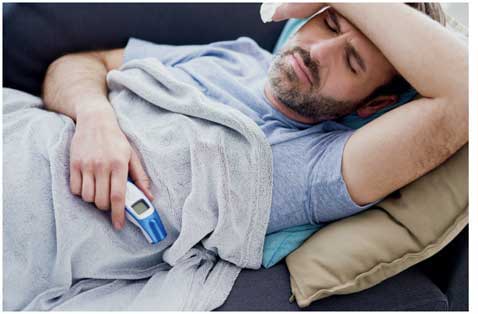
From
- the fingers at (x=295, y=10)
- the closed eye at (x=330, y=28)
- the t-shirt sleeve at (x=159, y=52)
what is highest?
the fingers at (x=295, y=10)

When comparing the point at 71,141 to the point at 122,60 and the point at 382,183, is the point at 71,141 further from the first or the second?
the point at 382,183

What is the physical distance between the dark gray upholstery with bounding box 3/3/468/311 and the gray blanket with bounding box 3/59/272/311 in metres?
0.07

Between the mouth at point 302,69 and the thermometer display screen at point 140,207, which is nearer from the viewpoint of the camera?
the thermometer display screen at point 140,207

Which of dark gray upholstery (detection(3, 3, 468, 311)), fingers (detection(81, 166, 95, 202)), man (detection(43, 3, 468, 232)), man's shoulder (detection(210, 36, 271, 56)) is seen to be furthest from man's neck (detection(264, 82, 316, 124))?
fingers (detection(81, 166, 95, 202))

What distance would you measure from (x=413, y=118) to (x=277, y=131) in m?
0.28

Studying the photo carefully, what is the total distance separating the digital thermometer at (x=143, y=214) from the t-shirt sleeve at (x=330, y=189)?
29 cm

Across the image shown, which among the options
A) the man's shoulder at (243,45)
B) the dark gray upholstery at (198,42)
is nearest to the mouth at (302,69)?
the man's shoulder at (243,45)

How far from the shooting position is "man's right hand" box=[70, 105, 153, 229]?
0.79 meters

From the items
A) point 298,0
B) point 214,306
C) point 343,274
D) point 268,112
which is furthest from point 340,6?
point 214,306

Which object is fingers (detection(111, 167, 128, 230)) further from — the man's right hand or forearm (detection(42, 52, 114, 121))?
forearm (detection(42, 52, 114, 121))

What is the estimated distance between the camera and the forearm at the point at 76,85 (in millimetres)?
935

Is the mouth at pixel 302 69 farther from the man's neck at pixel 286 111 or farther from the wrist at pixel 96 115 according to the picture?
the wrist at pixel 96 115

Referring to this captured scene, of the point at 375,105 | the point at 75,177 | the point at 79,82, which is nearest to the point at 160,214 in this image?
the point at 75,177

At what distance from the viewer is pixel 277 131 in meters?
0.93
